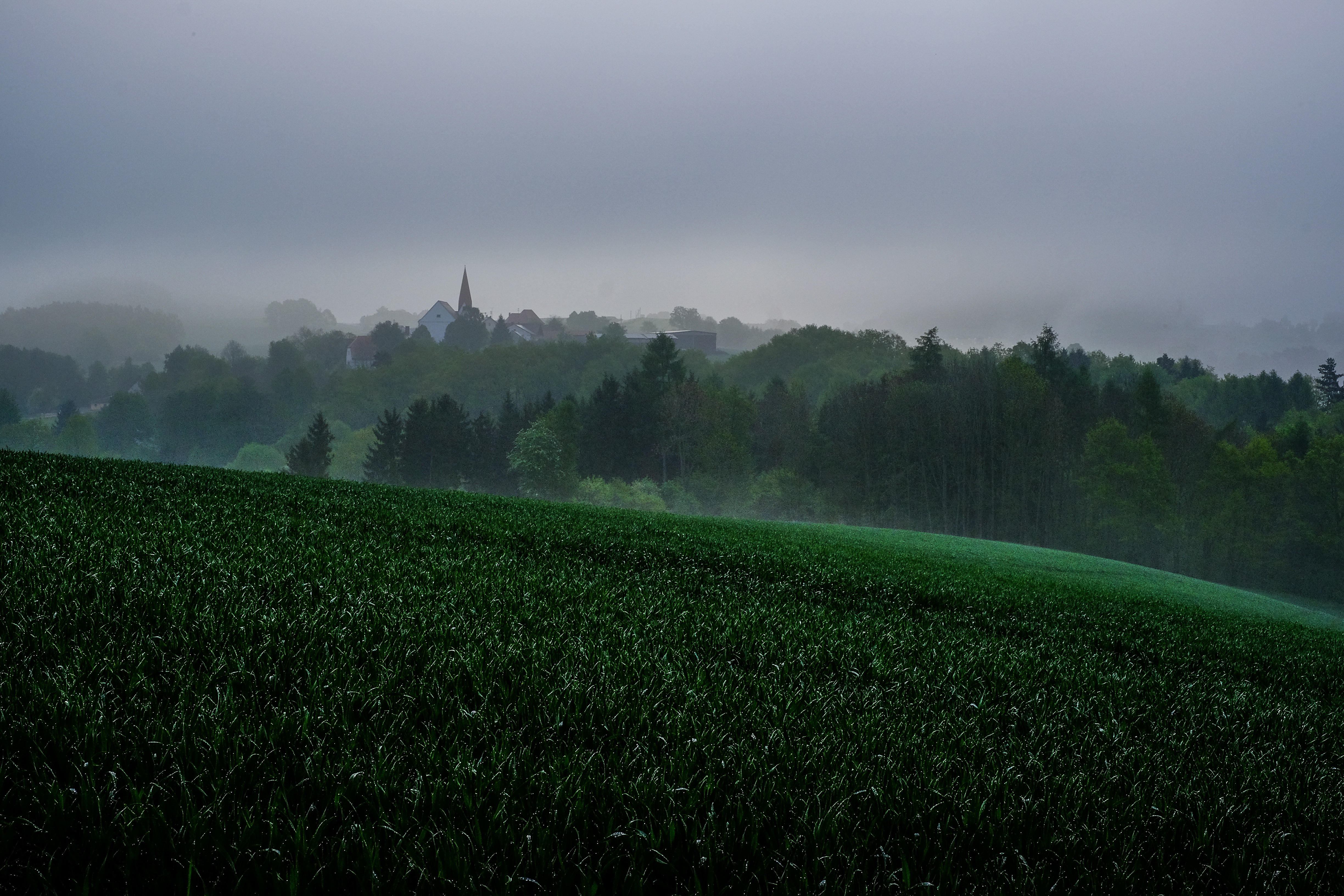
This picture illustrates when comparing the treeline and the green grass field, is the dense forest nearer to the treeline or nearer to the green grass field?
the treeline

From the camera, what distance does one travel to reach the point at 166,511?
8.34m

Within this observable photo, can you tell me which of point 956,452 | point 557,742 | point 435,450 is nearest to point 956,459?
point 956,452

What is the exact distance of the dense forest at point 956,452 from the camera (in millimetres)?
70125

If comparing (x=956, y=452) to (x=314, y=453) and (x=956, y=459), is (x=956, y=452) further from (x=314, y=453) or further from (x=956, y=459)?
(x=314, y=453)

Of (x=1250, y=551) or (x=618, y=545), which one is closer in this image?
(x=618, y=545)

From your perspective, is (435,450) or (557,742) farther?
(435,450)

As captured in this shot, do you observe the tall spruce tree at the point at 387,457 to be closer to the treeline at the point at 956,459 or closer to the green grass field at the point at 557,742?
the treeline at the point at 956,459

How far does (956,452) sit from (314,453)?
7254cm

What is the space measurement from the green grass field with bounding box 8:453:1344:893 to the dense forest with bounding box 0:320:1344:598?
231ft

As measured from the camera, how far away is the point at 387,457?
85.6 m

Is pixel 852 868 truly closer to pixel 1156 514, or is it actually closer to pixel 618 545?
pixel 618 545

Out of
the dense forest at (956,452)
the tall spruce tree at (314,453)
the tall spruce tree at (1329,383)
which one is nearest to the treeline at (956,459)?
the dense forest at (956,452)

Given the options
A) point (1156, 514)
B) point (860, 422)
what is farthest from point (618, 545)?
point (1156, 514)

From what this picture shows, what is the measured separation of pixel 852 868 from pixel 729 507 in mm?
84862
